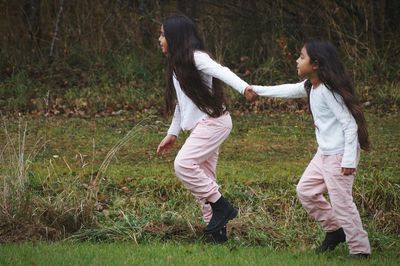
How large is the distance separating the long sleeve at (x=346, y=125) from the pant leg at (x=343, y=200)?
15 centimetres

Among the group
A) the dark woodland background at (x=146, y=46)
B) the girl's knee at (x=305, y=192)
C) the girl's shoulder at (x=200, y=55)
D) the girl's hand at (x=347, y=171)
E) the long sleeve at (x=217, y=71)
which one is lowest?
the dark woodland background at (x=146, y=46)

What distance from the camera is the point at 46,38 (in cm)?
1719

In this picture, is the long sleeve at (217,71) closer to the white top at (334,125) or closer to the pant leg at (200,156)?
the pant leg at (200,156)

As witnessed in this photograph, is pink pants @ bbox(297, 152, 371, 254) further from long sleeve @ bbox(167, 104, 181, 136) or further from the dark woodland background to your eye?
the dark woodland background

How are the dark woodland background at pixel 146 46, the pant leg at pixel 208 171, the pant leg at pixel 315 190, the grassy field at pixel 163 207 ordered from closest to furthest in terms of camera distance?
the pant leg at pixel 315 190
the grassy field at pixel 163 207
the pant leg at pixel 208 171
the dark woodland background at pixel 146 46

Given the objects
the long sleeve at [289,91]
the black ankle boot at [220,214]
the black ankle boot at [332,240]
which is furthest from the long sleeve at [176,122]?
the black ankle boot at [332,240]

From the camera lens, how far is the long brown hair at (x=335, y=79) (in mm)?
6051

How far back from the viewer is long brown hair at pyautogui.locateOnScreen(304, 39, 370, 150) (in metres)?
6.05

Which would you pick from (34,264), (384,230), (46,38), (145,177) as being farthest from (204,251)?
(46,38)

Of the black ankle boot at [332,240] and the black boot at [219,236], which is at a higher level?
the black ankle boot at [332,240]

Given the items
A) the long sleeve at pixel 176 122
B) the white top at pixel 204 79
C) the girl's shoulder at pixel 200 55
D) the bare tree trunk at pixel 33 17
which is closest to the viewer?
the white top at pixel 204 79

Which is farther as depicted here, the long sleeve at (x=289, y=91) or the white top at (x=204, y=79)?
the white top at (x=204, y=79)

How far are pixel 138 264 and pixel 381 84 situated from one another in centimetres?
937

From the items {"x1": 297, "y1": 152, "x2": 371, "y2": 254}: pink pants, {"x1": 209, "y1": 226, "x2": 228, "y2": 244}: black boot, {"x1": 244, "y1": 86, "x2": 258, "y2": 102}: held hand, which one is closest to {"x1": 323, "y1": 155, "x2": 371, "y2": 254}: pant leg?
{"x1": 297, "y1": 152, "x2": 371, "y2": 254}: pink pants
